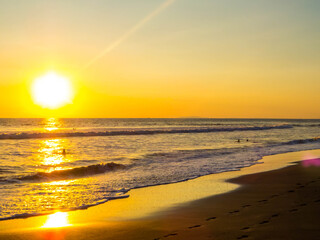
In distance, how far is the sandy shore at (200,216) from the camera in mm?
6426

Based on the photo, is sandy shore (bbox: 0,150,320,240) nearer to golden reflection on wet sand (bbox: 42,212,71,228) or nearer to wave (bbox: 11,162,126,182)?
golden reflection on wet sand (bbox: 42,212,71,228)

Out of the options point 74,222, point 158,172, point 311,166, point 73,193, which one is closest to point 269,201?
point 74,222

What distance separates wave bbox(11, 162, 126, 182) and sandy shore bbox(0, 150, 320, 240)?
4554 millimetres

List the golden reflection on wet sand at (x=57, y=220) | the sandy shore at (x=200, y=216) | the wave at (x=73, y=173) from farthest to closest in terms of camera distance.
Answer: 1. the wave at (x=73, y=173)
2. the golden reflection on wet sand at (x=57, y=220)
3. the sandy shore at (x=200, y=216)

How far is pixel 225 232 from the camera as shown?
6328mm

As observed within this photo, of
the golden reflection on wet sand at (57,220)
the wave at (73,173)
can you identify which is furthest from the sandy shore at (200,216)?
the wave at (73,173)

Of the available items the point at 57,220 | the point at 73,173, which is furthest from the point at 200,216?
the point at 73,173

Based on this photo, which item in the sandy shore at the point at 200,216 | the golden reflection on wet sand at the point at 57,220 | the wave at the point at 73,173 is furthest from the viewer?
the wave at the point at 73,173

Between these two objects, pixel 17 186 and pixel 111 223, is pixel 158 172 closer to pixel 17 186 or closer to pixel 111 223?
pixel 17 186

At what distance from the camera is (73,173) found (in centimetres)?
1540

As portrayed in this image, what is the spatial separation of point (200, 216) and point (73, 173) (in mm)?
8938

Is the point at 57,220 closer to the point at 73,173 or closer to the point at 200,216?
the point at 200,216

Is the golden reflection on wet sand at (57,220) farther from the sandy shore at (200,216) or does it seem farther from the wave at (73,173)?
the wave at (73,173)

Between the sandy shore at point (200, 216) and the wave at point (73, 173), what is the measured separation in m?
4.55
